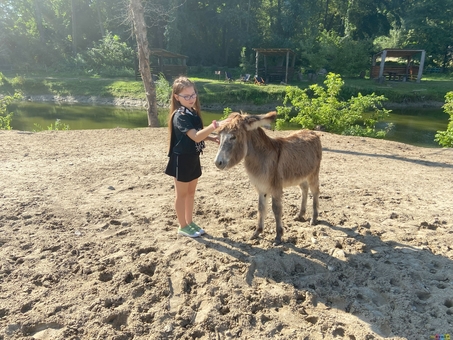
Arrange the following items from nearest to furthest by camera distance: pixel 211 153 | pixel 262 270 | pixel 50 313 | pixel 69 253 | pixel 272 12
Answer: pixel 50 313 < pixel 262 270 < pixel 69 253 < pixel 211 153 < pixel 272 12

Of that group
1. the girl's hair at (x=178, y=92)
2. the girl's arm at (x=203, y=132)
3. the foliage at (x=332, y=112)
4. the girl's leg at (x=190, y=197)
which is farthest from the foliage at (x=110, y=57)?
the girl's arm at (x=203, y=132)

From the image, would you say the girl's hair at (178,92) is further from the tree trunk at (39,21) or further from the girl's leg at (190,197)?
the tree trunk at (39,21)

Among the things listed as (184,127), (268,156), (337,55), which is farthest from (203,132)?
(337,55)

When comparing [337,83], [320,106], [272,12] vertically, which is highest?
[272,12]

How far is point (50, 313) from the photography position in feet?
9.80

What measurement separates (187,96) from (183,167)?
86cm

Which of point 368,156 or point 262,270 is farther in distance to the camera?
point 368,156

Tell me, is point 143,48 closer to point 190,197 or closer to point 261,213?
point 190,197

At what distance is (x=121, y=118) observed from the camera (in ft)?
67.2

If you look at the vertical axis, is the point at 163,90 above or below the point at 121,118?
above

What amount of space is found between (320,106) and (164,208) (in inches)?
366

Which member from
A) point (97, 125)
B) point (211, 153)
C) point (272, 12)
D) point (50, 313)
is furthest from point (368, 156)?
point (272, 12)

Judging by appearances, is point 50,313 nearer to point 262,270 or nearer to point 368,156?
point 262,270

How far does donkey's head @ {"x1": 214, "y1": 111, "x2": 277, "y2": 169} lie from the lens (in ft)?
11.5
